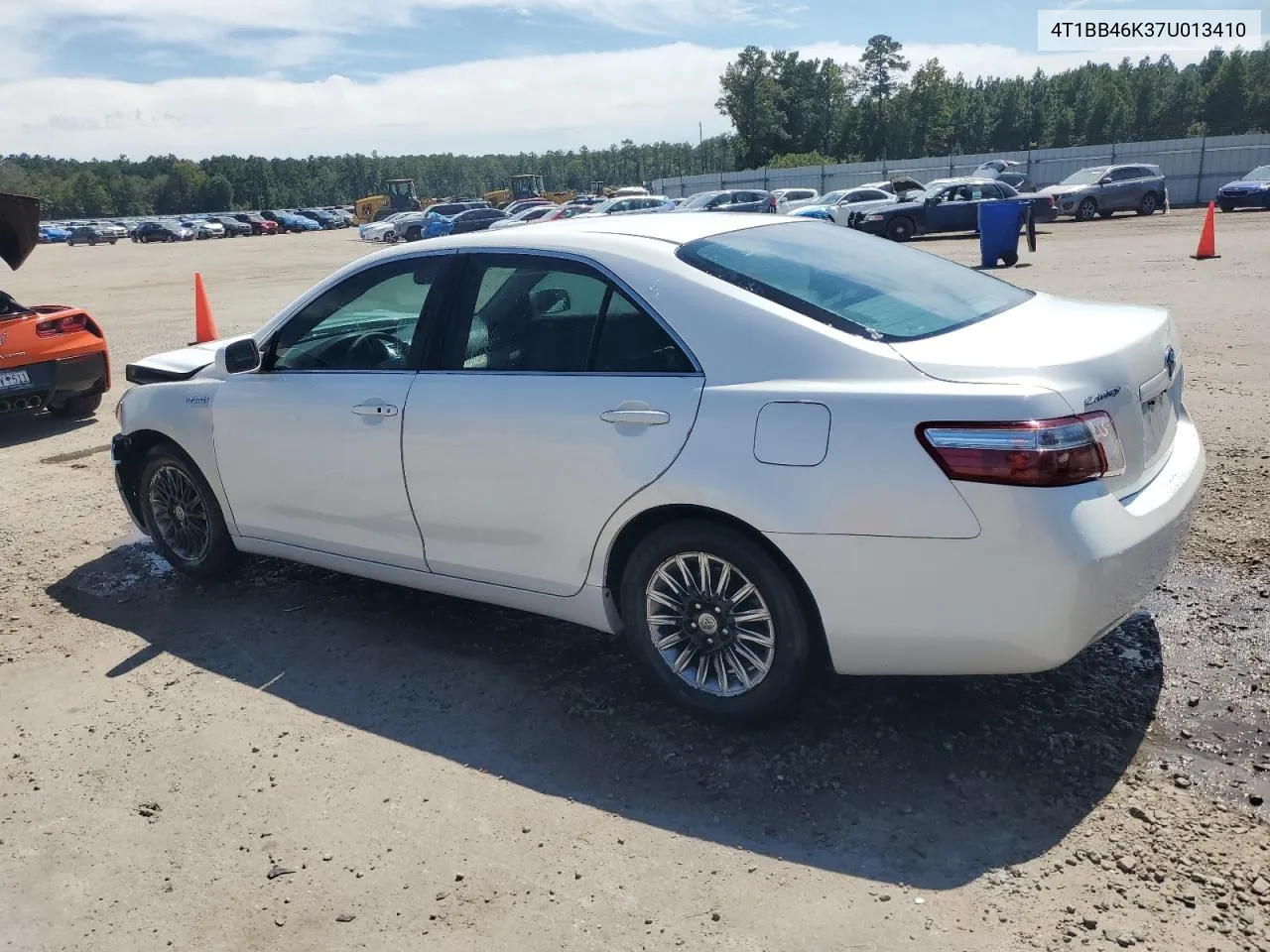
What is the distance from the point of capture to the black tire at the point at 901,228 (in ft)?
93.6

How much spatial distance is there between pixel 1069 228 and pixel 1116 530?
96.6 ft

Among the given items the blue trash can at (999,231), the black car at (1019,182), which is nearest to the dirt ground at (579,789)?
the blue trash can at (999,231)

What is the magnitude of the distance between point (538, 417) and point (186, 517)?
254cm

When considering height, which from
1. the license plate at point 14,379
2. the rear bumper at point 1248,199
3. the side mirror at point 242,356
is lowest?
the rear bumper at point 1248,199

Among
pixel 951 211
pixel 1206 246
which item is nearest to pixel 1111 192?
pixel 951 211

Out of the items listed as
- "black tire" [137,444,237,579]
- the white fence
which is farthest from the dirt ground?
the white fence

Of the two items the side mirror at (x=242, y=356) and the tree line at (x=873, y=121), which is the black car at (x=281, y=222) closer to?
the tree line at (x=873, y=121)

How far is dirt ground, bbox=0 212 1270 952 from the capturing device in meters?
2.74

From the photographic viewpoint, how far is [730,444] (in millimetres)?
3260

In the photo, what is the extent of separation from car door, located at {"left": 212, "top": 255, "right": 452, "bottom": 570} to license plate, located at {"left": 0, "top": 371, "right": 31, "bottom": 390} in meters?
5.01

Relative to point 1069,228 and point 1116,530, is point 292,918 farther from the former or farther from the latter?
point 1069,228

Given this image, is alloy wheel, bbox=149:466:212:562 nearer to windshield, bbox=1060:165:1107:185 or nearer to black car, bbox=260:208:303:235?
windshield, bbox=1060:165:1107:185

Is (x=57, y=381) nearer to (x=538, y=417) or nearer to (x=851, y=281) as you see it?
(x=538, y=417)

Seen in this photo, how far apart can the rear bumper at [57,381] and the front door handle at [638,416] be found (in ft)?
23.8
